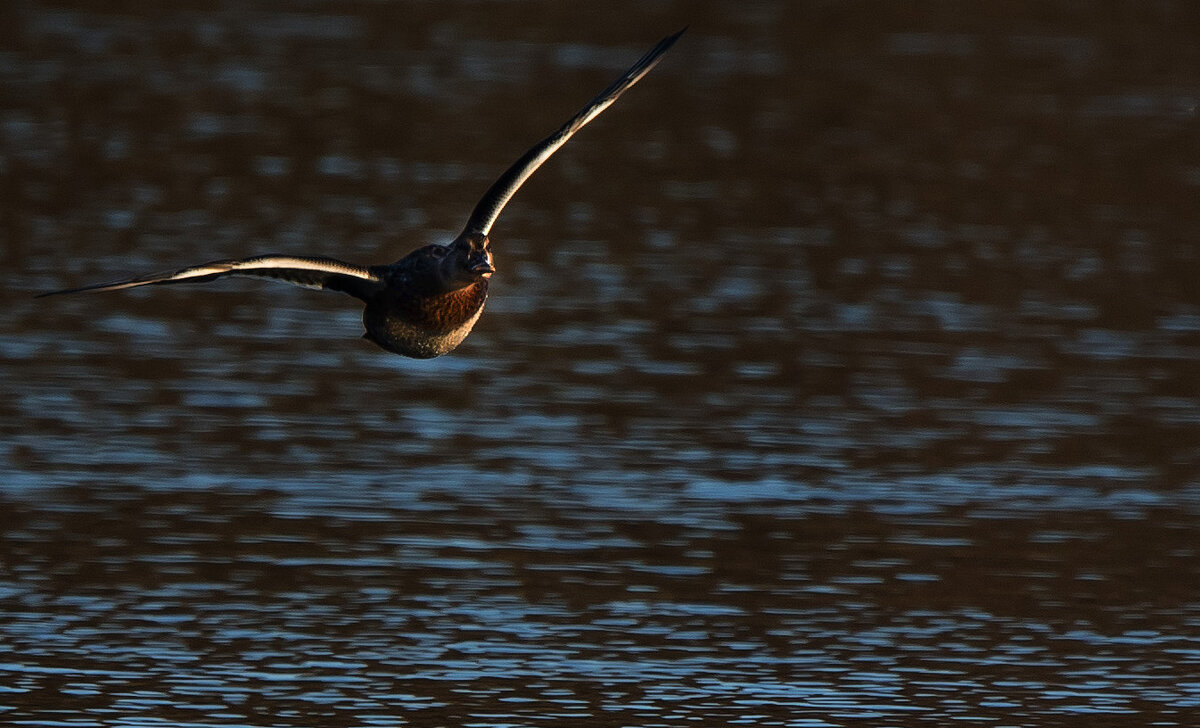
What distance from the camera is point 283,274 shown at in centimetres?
955

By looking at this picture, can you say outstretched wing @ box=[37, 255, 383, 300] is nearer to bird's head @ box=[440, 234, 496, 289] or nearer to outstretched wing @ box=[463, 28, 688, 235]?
bird's head @ box=[440, 234, 496, 289]

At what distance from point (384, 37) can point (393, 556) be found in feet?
59.1

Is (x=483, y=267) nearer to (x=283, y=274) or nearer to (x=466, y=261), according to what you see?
(x=466, y=261)

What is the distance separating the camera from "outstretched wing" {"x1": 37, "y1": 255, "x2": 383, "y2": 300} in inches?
337

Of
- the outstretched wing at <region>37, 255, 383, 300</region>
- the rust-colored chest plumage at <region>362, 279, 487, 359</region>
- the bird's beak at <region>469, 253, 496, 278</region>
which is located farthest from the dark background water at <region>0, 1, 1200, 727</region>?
the bird's beak at <region>469, 253, 496, 278</region>

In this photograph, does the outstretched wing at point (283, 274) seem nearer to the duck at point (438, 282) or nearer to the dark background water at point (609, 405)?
the duck at point (438, 282)

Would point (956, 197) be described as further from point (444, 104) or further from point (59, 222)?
point (59, 222)

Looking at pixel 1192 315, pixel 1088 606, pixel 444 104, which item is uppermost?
pixel 444 104

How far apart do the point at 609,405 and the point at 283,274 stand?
627 centimetres

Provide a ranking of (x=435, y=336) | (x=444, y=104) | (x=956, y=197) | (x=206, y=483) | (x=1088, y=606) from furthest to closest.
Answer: (x=444, y=104), (x=956, y=197), (x=206, y=483), (x=1088, y=606), (x=435, y=336)

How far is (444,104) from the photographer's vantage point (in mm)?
25922

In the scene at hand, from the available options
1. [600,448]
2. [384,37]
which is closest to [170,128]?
[384,37]

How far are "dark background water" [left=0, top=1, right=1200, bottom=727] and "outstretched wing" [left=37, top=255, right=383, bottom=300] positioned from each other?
184 centimetres

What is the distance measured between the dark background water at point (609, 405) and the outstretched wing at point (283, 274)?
6.03ft
